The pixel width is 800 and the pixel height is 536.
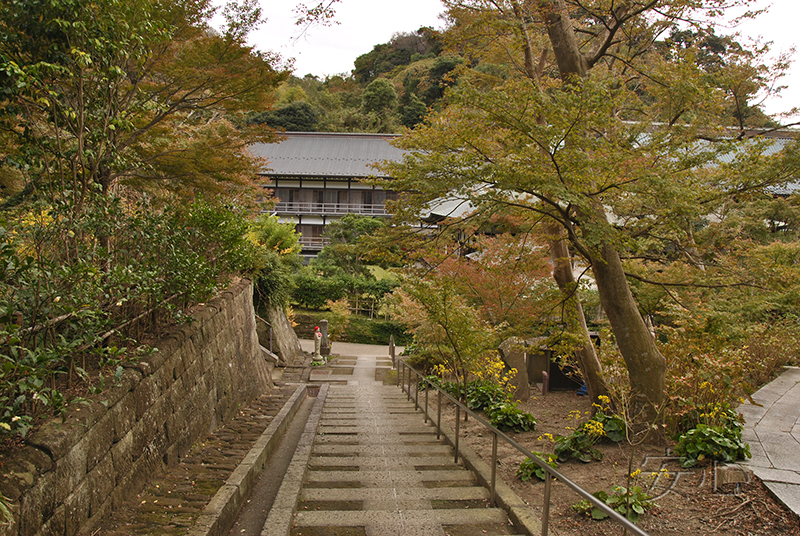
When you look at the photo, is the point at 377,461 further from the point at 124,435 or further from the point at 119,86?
the point at 119,86

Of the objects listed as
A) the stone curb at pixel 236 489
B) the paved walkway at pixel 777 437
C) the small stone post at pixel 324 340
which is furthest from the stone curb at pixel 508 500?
the small stone post at pixel 324 340

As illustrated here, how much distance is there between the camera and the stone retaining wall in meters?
2.49

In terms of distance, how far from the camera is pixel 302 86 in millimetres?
48469

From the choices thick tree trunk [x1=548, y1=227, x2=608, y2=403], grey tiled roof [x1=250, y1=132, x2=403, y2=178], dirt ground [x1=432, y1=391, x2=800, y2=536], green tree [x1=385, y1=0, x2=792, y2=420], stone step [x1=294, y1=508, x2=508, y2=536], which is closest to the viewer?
stone step [x1=294, y1=508, x2=508, y2=536]

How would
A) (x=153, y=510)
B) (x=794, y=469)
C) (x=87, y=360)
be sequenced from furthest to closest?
1. (x=794, y=469)
2. (x=87, y=360)
3. (x=153, y=510)

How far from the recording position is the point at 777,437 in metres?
5.34

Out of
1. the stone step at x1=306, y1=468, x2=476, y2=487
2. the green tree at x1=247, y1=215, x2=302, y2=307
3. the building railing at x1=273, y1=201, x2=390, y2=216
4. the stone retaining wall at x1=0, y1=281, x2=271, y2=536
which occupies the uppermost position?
the building railing at x1=273, y1=201, x2=390, y2=216

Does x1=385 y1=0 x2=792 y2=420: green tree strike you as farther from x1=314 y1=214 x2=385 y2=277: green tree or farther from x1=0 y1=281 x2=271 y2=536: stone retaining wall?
x1=314 y1=214 x2=385 y2=277: green tree

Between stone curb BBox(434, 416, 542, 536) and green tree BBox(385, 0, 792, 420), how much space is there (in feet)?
7.08

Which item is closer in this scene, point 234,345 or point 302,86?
point 234,345

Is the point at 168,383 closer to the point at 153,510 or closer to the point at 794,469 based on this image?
the point at 153,510

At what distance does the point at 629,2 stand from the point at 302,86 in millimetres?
46227

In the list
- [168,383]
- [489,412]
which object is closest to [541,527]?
[168,383]

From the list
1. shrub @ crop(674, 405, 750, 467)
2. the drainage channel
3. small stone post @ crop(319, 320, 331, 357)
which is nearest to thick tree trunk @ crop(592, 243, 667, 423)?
shrub @ crop(674, 405, 750, 467)
